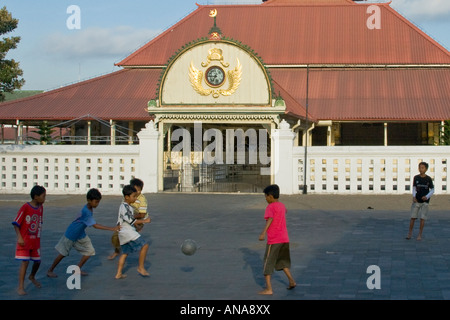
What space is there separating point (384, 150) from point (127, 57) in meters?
22.7

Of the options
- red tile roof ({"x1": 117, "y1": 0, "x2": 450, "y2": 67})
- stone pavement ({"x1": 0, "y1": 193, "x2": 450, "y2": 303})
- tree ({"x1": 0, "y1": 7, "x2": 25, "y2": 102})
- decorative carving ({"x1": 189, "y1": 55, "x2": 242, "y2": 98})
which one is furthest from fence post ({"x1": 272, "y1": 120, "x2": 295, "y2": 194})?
red tile roof ({"x1": 117, "y1": 0, "x2": 450, "y2": 67})

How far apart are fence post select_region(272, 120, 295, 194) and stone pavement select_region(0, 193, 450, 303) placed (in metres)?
4.05

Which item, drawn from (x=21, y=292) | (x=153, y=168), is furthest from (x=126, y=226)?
(x=153, y=168)

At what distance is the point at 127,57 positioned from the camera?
43625 millimetres

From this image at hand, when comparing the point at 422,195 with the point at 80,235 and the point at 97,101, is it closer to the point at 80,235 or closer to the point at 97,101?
the point at 80,235

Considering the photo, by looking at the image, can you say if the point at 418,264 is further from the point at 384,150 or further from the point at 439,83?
the point at 439,83

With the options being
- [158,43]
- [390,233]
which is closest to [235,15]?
[158,43]

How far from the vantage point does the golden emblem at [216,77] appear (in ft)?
89.3

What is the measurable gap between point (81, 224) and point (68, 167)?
1652 cm

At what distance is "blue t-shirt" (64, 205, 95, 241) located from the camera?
10562 millimetres

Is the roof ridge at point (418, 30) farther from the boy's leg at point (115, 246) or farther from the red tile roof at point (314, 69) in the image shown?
the boy's leg at point (115, 246)

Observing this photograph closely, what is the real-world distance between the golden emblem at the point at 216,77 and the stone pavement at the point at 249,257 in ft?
24.0

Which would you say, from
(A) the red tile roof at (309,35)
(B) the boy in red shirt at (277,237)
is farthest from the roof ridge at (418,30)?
(B) the boy in red shirt at (277,237)

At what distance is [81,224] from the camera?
1061 centimetres
